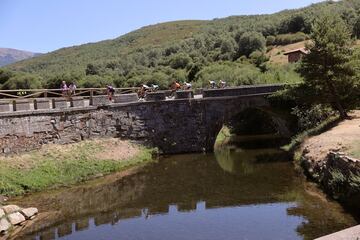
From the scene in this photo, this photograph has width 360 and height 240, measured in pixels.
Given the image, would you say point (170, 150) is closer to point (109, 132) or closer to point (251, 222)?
point (109, 132)

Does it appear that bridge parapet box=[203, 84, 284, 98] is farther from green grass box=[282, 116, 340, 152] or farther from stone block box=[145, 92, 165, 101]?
green grass box=[282, 116, 340, 152]

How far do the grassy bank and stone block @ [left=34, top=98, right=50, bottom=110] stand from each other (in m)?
2.47

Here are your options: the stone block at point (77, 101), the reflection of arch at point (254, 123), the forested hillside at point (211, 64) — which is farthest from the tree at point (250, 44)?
the stone block at point (77, 101)

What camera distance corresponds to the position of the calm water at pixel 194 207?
17.2m

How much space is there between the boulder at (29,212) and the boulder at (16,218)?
0.24 m

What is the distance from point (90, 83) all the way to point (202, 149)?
31.7 m

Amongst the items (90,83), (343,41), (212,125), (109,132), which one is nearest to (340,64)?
(343,41)

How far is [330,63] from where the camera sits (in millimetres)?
30656

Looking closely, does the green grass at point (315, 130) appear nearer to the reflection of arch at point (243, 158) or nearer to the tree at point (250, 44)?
the reflection of arch at point (243, 158)

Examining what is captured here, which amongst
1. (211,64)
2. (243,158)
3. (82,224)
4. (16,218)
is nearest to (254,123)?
(243,158)

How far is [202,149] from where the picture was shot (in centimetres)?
3672

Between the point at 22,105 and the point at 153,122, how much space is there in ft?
32.6

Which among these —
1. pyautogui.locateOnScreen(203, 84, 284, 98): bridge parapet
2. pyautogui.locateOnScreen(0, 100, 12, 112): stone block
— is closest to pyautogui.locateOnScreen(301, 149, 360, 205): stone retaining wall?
pyautogui.locateOnScreen(203, 84, 284, 98): bridge parapet

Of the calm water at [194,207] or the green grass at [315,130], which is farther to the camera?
the green grass at [315,130]
